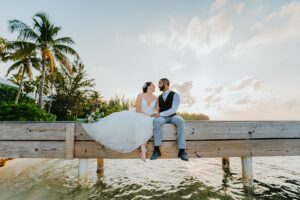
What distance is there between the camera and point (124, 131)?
15.1ft

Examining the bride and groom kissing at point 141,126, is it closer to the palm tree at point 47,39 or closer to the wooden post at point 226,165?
the wooden post at point 226,165

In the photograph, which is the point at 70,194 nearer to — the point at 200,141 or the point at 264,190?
the point at 200,141

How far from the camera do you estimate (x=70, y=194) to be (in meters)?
5.13

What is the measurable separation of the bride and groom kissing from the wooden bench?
0.74 ft

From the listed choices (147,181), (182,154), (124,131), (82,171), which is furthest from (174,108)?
(82,171)

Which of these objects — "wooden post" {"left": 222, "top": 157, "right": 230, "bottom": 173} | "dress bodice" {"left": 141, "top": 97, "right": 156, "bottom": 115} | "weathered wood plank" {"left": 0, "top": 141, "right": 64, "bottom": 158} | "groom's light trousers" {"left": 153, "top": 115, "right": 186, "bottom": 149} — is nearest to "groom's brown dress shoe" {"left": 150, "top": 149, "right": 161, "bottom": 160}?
"groom's light trousers" {"left": 153, "top": 115, "right": 186, "bottom": 149}

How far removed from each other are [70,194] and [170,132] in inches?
100

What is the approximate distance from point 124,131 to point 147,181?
225 centimetres

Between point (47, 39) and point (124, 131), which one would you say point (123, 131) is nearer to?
point (124, 131)

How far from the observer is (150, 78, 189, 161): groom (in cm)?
481

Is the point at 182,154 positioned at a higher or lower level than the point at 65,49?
lower

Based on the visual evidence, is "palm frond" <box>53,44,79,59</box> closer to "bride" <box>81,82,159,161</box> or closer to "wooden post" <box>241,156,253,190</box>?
"bride" <box>81,82,159,161</box>

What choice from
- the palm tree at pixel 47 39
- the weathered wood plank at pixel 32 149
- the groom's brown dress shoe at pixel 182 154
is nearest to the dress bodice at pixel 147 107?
the groom's brown dress shoe at pixel 182 154

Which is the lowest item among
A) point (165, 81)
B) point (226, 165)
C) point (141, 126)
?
point (226, 165)
